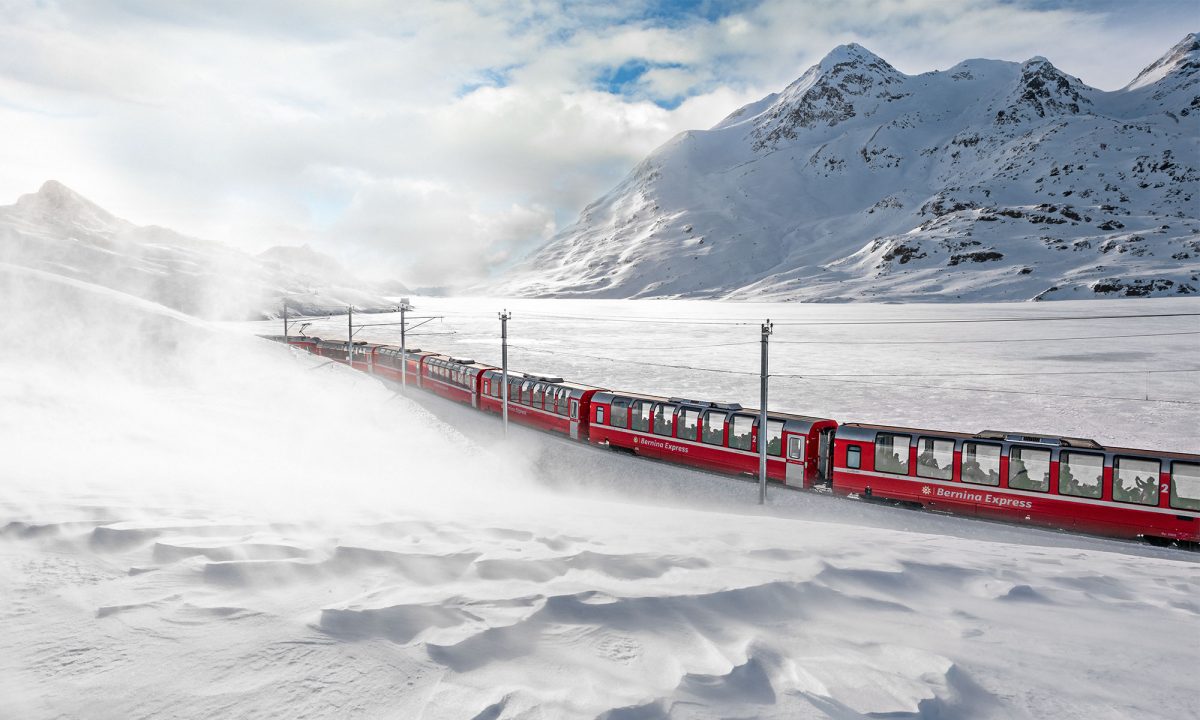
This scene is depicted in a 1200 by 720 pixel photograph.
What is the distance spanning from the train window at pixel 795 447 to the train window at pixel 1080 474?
7415 mm

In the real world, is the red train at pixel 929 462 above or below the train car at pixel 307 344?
below

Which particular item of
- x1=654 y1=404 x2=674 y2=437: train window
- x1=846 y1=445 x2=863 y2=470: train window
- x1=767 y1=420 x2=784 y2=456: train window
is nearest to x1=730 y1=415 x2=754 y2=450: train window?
x1=767 y1=420 x2=784 y2=456: train window

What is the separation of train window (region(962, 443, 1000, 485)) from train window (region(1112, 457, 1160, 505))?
270cm

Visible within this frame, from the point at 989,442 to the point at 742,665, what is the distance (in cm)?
1771

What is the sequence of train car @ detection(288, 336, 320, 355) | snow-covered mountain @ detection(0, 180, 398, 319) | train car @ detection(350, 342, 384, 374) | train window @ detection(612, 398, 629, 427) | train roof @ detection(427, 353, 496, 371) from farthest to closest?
snow-covered mountain @ detection(0, 180, 398, 319), train car @ detection(288, 336, 320, 355), train car @ detection(350, 342, 384, 374), train roof @ detection(427, 353, 496, 371), train window @ detection(612, 398, 629, 427)

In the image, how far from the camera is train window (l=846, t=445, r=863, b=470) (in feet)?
67.9

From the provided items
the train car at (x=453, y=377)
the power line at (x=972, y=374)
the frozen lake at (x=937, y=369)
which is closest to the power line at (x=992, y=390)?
the frozen lake at (x=937, y=369)

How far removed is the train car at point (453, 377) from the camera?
37781 millimetres

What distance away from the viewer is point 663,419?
26.0 m

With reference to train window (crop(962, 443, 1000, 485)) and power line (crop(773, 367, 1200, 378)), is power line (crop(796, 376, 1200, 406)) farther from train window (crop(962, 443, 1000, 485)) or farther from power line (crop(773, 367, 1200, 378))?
train window (crop(962, 443, 1000, 485))

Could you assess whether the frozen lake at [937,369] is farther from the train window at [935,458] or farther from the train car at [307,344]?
the train car at [307,344]

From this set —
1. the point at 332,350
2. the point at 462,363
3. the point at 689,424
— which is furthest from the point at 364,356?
the point at 689,424

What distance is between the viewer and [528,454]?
93.7 feet

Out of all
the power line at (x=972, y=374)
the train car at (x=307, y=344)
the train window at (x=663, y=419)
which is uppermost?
the train car at (x=307, y=344)
